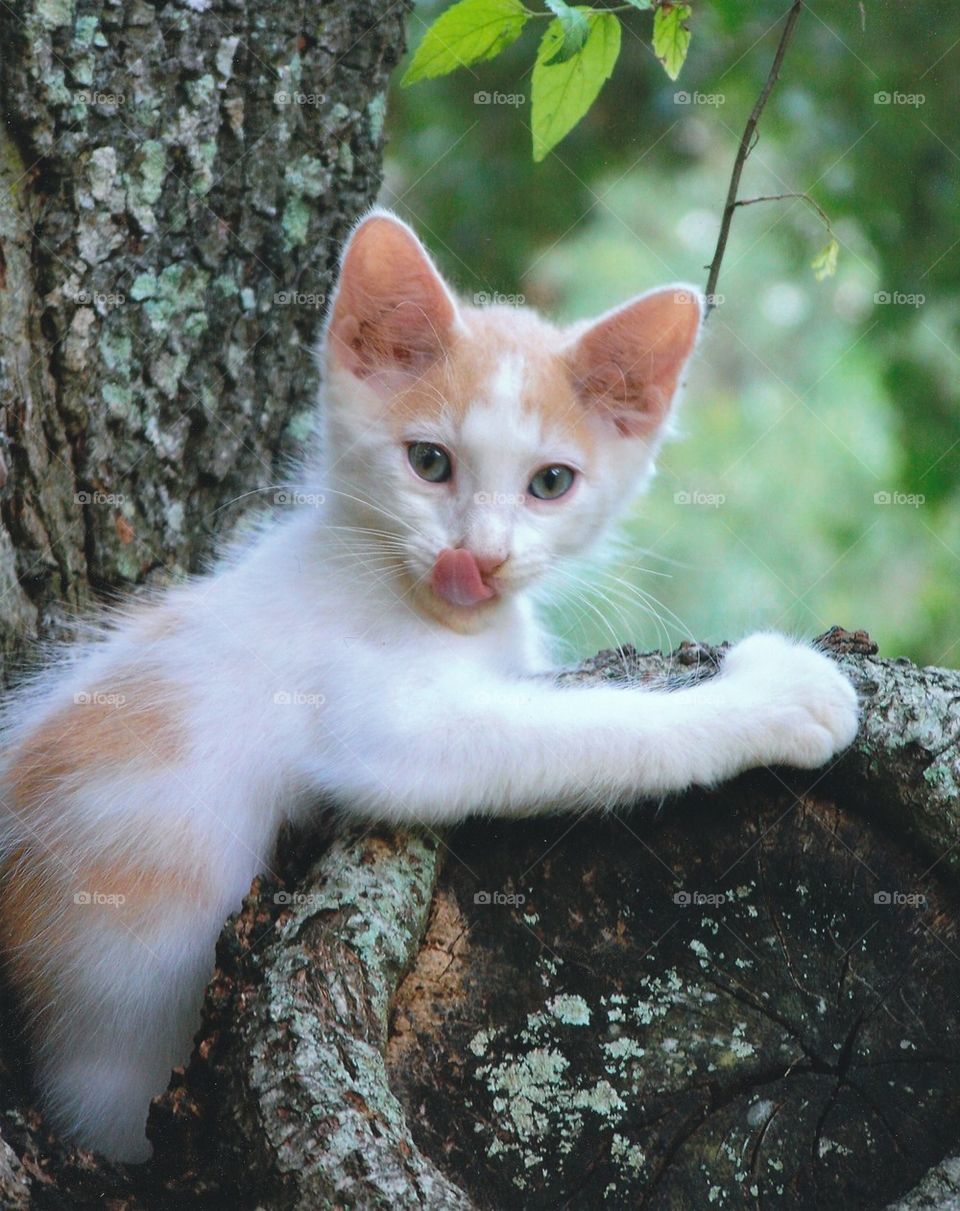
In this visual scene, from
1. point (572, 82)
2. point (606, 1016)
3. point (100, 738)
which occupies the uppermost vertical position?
point (572, 82)

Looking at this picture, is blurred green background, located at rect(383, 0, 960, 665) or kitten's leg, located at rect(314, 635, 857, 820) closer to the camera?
kitten's leg, located at rect(314, 635, 857, 820)

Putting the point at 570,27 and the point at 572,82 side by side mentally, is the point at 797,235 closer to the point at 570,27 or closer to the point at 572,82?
the point at 572,82

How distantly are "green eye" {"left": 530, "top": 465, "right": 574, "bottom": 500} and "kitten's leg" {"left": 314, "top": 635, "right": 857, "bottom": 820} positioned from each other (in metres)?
0.41

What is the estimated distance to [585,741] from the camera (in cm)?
196

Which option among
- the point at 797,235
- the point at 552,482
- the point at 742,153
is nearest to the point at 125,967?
the point at 552,482

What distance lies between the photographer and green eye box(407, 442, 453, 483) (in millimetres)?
2207

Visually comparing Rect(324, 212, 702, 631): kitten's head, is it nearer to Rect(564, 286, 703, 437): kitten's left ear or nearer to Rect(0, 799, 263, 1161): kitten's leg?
Rect(564, 286, 703, 437): kitten's left ear

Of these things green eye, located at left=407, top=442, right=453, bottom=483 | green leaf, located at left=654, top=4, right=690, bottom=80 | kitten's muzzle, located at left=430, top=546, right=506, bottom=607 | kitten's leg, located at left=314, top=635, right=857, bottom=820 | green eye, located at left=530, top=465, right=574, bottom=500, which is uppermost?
green leaf, located at left=654, top=4, right=690, bottom=80

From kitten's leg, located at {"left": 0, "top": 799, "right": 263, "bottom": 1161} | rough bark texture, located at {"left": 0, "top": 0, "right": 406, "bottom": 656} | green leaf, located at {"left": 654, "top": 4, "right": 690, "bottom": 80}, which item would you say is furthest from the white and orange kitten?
green leaf, located at {"left": 654, "top": 4, "right": 690, "bottom": 80}

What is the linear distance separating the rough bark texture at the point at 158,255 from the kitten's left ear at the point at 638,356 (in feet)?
2.48

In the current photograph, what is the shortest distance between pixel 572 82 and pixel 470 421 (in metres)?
0.63

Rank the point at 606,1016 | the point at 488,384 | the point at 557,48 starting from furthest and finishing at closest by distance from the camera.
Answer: the point at 488,384, the point at 557,48, the point at 606,1016

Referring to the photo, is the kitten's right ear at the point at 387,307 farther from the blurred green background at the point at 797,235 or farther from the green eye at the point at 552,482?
the blurred green background at the point at 797,235

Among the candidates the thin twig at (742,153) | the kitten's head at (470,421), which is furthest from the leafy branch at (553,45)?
the kitten's head at (470,421)
